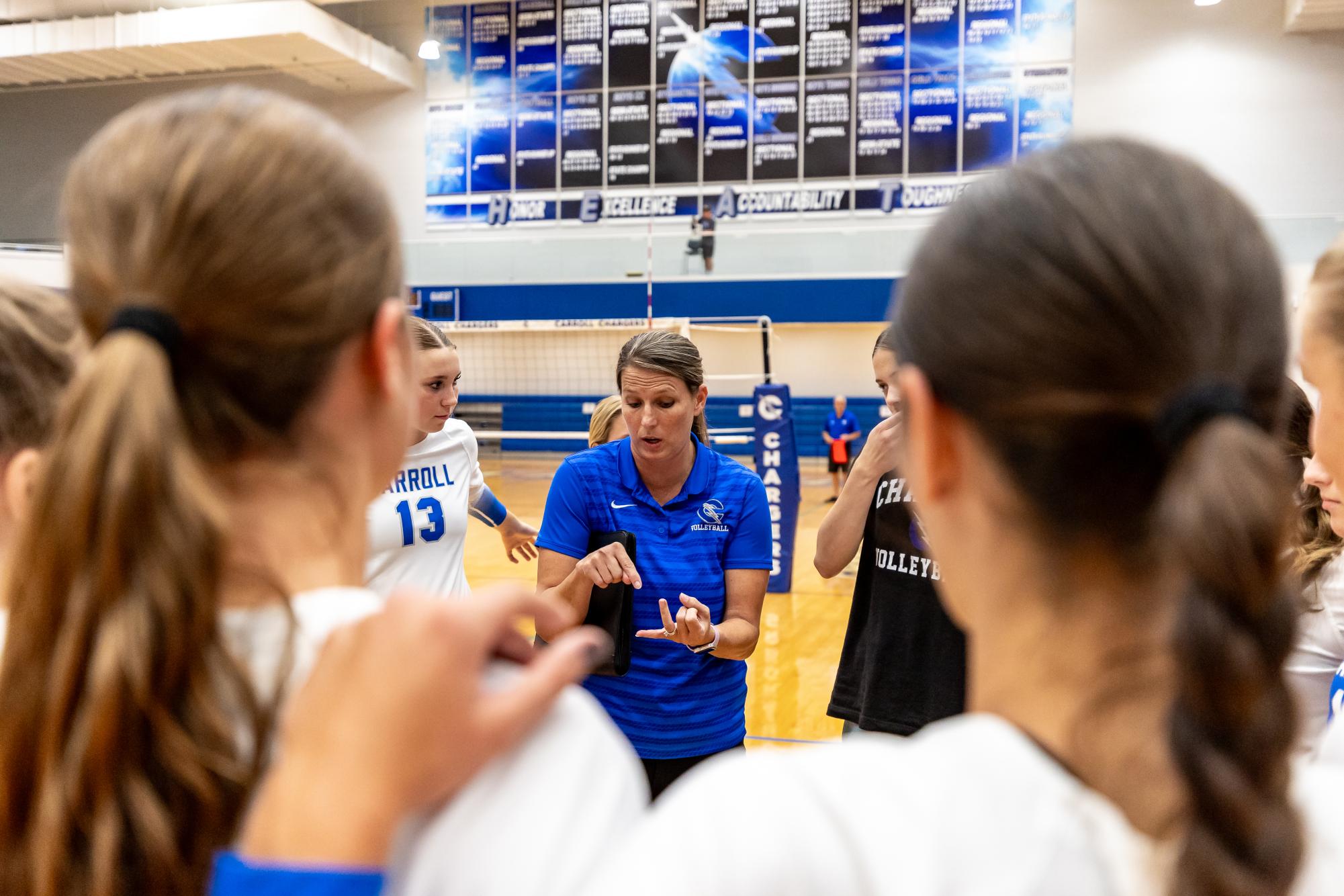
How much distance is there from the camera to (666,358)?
290cm

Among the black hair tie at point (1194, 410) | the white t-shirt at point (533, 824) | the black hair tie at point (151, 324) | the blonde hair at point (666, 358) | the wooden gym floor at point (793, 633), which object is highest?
the black hair tie at point (151, 324)

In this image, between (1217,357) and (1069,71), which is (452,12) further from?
(1217,357)

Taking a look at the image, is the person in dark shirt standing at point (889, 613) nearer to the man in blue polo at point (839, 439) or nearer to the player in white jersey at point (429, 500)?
the player in white jersey at point (429, 500)

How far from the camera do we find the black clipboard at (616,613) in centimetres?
247

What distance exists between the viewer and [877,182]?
14562mm

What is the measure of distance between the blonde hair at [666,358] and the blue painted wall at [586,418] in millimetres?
11628

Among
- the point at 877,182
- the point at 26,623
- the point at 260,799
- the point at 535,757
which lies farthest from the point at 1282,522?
the point at 877,182

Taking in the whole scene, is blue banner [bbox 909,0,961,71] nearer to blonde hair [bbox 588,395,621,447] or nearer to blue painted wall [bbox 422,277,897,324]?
blue painted wall [bbox 422,277,897,324]

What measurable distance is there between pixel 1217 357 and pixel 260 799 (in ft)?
2.35

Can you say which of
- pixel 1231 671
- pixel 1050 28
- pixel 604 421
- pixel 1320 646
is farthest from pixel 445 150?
pixel 1231 671

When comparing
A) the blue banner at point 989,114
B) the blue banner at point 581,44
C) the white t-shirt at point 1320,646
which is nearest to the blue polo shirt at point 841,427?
the blue banner at point 989,114

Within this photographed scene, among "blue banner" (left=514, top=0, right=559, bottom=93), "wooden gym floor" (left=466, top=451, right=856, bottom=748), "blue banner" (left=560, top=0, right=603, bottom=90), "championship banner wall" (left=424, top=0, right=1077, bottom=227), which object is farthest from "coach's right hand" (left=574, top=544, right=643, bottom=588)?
"blue banner" (left=514, top=0, right=559, bottom=93)

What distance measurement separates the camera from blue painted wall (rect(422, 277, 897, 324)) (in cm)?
1478

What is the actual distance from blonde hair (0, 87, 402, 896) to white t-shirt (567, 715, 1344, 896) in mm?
305
